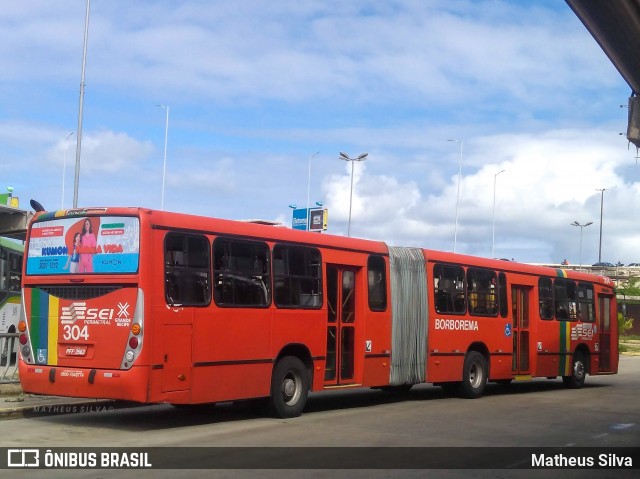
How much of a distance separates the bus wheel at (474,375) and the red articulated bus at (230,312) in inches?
1.4

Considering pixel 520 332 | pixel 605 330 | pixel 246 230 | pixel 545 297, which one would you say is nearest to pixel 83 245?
pixel 246 230

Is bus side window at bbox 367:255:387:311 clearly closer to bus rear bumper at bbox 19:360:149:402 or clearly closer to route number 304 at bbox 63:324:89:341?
bus rear bumper at bbox 19:360:149:402

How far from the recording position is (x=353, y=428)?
12609 mm

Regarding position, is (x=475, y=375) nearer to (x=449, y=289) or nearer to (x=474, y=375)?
(x=474, y=375)

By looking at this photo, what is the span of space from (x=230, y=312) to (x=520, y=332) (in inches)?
378

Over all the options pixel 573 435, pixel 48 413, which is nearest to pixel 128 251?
pixel 48 413

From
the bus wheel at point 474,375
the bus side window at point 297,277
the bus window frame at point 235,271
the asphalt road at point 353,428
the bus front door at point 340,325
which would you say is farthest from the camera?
the bus wheel at point 474,375

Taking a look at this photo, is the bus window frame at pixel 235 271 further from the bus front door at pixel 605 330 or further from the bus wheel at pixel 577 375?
the bus front door at pixel 605 330

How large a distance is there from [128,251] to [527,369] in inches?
464

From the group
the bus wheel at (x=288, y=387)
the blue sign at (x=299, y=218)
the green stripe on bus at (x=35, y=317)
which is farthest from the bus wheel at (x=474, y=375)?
the blue sign at (x=299, y=218)

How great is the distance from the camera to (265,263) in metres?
13.5

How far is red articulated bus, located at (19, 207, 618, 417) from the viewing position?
11680 millimetres

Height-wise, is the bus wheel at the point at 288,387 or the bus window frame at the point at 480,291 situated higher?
the bus window frame at the point at 480,291

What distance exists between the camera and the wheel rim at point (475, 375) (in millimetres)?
18438
